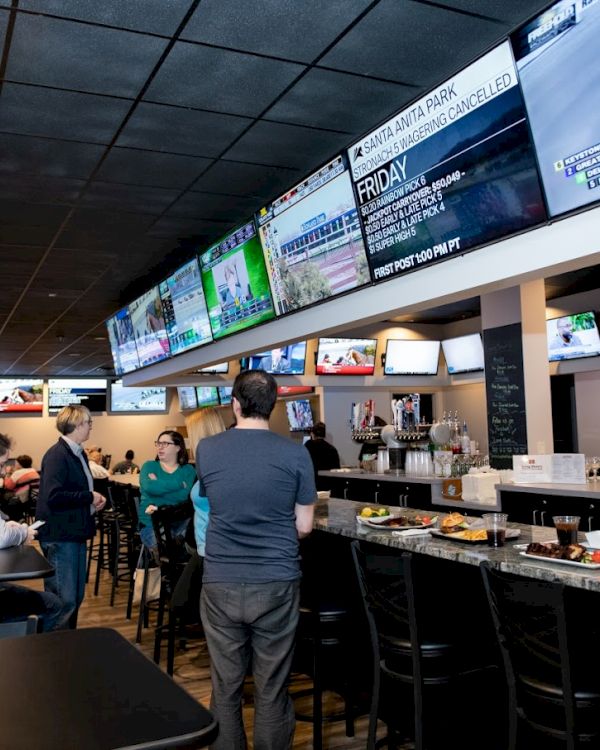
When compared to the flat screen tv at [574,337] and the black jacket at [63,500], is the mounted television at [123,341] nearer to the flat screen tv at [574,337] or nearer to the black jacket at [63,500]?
the black jacket at [63,500]

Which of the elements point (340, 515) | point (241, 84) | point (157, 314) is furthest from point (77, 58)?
point (157, 314)

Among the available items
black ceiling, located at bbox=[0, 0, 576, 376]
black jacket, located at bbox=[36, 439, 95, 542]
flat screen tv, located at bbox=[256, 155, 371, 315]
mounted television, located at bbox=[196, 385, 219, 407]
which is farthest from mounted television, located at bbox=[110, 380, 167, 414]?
black jacket, located at bbox=[36, 439, 95, 542]

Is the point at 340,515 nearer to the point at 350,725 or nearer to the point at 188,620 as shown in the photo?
the point at 350,725

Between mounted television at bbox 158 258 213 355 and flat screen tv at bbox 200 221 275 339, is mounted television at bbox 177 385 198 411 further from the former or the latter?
flat screen tv at bbox 200 221 275 339

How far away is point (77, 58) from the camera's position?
3.03 metres

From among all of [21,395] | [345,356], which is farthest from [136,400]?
[345,356]

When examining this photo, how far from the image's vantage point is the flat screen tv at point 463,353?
949 centimetres

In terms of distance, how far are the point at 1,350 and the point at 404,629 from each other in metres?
10.3

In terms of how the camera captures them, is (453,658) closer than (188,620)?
Yes

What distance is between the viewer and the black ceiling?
9.15 ft

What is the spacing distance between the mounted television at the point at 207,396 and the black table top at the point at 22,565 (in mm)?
8960

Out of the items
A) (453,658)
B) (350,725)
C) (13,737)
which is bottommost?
(350,725)

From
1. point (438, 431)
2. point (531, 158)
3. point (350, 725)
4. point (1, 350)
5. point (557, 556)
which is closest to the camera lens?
point (557, 556)

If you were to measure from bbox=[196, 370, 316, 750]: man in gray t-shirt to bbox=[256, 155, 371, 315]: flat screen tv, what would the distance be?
1.72 m
